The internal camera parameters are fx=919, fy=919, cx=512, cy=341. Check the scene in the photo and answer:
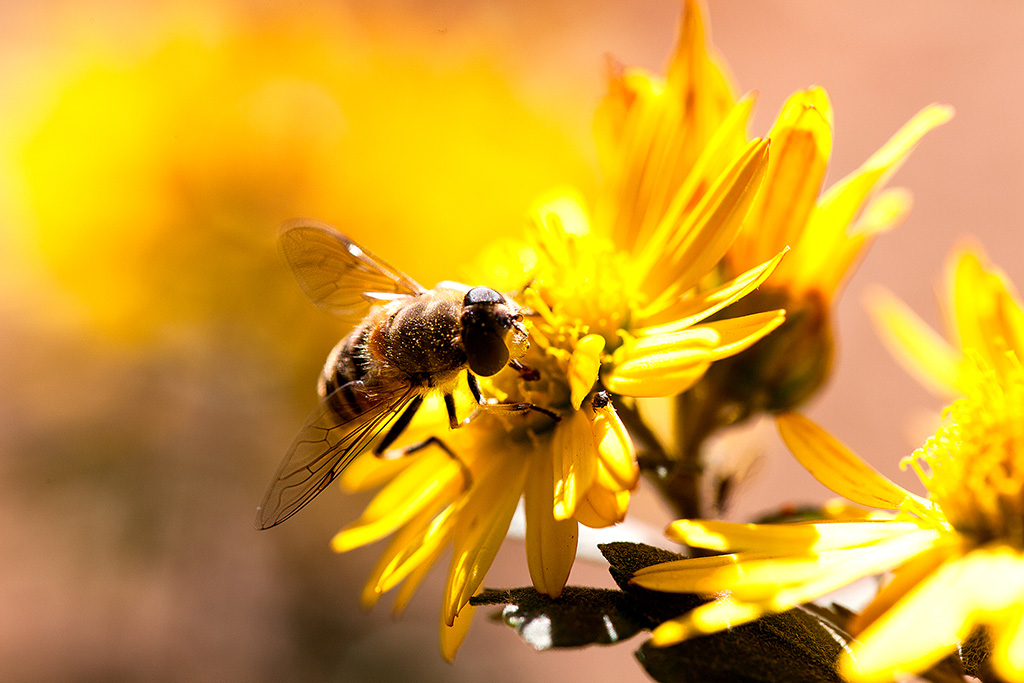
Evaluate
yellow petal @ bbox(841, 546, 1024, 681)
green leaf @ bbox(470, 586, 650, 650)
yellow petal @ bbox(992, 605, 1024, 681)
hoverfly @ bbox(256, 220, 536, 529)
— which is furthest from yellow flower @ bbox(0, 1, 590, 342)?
yellow petal @ bbox(992, 605, 1024, 681)

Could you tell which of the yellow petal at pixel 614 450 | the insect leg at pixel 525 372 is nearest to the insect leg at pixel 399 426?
the insect leg at pixel 525 372

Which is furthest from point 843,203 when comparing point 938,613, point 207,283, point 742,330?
point 207,283

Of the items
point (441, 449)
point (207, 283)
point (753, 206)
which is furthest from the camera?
point (207, 283)

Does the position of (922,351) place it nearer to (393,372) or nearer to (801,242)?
(801,242)

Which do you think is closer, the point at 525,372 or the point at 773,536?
the point at 773,536

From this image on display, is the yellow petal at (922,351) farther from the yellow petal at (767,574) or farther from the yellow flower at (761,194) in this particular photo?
the yellow petal at (767,574)
